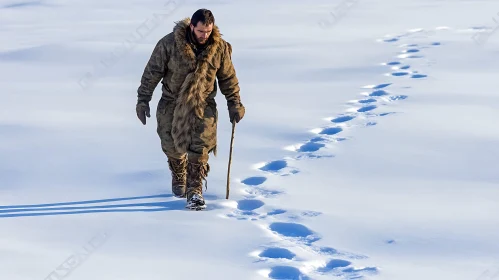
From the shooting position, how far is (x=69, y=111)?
284 inches

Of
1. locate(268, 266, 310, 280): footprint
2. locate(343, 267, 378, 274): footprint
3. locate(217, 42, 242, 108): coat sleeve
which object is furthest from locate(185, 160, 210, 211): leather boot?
locate(343, 267, 378, 274): footprint

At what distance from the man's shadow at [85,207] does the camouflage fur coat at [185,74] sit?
36cm

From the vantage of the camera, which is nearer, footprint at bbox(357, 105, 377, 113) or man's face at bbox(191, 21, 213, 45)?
man's face at bbox(191, 21, 213, 45)

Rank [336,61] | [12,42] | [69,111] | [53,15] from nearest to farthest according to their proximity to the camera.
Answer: [69,111] < [336,61] < [12,42] < [53,15]

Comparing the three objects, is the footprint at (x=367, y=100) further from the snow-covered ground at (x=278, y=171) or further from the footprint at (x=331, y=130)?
the footprint at (x=331, y=130)

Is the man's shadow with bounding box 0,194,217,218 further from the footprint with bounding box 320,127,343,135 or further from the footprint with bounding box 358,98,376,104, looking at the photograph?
the footprint with bounding box 358,98,376,104

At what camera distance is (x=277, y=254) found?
3.72 m

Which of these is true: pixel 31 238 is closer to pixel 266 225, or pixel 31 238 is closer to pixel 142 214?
pixel 142 214

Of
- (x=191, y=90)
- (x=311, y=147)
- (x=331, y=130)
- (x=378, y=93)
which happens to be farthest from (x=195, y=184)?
(x=378, y=93)

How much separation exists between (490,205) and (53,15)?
14445 millimetres

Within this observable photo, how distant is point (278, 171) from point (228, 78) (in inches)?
36.2

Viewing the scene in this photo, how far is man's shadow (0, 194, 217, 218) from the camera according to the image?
4.44 meters

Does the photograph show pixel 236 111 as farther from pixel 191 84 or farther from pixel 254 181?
pixel 254 181

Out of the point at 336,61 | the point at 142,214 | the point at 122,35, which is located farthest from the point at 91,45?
the point at 142,214
